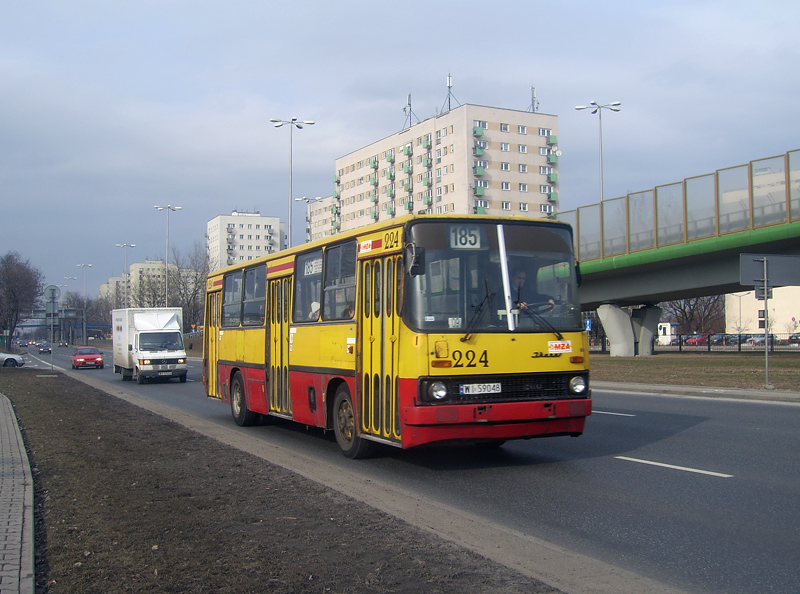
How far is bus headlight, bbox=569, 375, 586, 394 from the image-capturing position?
941 centimetres

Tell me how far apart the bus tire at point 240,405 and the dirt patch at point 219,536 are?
4.08 m

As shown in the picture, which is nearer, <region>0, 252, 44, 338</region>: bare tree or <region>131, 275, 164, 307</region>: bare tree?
<region>0, 252, 44, 338</region>: bare tree

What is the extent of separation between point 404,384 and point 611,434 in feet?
16.8

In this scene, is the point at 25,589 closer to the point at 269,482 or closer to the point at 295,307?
the point at 269,482

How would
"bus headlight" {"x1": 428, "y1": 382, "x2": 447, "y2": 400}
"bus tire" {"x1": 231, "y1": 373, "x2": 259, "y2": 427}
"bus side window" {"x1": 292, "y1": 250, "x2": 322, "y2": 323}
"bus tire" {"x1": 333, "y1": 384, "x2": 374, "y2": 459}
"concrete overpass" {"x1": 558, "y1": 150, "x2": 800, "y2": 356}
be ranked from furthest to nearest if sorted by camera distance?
"concrete overpass" {"x1": 558, "y1": 150, "x2": 800, "y2": 356}, "bus tire" {"x1": 231, "y1": 373, "x2": 259, "y2": 427}, "bus side window" {"x1": 292, "y1": 250, "x2": 322, "y2": 323}, "bus tire" {"x1": 333, "y1": 384, "x2": 374, "y2": 459}, "bus headlight" {"x1": 428, "y1": 382, "x2": 447, "y2": 400}

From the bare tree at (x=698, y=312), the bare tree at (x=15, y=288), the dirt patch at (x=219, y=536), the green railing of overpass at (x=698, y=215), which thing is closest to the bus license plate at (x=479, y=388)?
the dirt patch at (x=219, y=536)

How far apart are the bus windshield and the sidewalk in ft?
14.0

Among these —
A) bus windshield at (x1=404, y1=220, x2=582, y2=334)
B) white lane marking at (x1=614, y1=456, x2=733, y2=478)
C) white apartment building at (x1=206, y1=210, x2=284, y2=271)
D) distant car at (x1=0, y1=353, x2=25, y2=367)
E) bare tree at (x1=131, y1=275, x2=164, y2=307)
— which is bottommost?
distant car at (x1=0, y1=353, x2=25, y2=367)

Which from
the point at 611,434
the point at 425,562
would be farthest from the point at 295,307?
the point at 425,562

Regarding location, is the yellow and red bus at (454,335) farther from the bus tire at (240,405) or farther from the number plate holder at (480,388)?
the bus tire at (240,405)

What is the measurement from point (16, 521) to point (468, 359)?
4642mm

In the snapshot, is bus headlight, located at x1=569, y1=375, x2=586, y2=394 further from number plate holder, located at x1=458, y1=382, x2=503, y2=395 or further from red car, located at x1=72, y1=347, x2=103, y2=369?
red car, located at x1=72, y1=347, x2=103, y2=369

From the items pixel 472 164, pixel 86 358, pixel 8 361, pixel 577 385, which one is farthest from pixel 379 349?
pixel 472 164

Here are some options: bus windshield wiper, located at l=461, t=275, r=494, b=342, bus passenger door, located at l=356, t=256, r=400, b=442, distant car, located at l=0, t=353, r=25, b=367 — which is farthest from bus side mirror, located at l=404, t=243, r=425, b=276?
distant car, located at l=0, t=353, r=25, b=367
